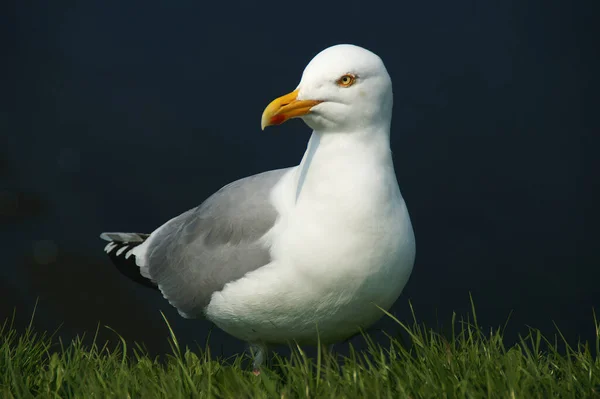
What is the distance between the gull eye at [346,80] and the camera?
3484mm

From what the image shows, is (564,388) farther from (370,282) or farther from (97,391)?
(97,391)

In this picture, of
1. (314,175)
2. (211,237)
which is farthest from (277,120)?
(211,237)

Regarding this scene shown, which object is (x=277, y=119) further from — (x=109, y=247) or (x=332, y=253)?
(x=109, y=247)

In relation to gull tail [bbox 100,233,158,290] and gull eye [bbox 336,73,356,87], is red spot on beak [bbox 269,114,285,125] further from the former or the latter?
gull tail [bbox 100,233,158,290]

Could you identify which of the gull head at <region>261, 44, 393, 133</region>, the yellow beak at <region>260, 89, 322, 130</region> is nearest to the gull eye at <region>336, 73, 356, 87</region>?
the gull head at <region>261, 44, 393, 133</region>

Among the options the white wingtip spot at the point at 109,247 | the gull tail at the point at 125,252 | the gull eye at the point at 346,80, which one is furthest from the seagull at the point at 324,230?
the white wingtip spot at the point at 109,247

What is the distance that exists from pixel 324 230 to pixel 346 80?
594mm

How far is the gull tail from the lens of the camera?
15.3 feet

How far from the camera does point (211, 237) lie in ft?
13.4

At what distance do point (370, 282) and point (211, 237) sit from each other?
2.84ft

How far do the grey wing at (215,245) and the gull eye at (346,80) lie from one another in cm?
66

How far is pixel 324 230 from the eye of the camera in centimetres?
356

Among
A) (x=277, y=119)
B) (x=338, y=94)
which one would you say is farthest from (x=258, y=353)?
(x=338, y=94)

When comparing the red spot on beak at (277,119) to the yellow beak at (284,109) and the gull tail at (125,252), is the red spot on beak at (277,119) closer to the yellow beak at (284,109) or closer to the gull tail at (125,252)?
the yellow beak at (284,109)
